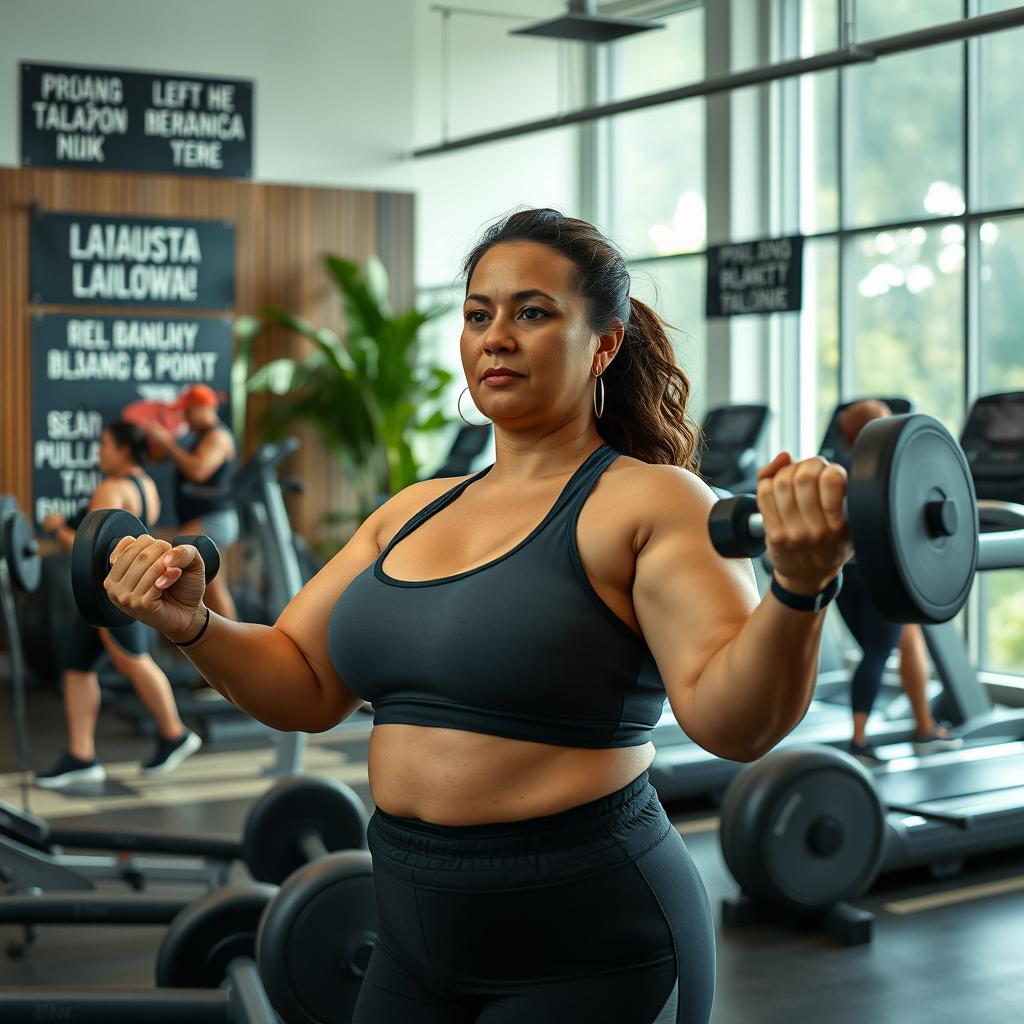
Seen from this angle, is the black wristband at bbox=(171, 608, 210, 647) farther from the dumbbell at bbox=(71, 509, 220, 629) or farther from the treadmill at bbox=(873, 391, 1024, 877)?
the treadmill at bbox=(873, 391, 1024, 877)

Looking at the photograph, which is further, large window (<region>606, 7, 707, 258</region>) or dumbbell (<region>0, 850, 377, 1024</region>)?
large window (<region>606, 7, 707, 258</region>)

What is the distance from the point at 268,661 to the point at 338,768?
4.39m

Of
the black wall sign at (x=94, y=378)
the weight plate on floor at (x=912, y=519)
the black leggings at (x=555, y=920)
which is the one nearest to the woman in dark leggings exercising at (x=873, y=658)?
the black leggings at (x=555, y=920)

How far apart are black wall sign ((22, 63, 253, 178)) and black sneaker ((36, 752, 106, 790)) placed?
419cm

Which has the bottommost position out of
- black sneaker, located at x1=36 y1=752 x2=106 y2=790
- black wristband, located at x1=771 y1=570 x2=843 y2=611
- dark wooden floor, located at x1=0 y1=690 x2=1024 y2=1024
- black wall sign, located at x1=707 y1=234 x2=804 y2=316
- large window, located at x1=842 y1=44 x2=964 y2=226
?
dark wooden floor, located at x1=0 y1=690 x2=1024 y2=1024

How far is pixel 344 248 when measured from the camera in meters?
9.26

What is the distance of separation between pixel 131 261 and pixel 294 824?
563cm

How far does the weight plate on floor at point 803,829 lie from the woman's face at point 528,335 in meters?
2.52

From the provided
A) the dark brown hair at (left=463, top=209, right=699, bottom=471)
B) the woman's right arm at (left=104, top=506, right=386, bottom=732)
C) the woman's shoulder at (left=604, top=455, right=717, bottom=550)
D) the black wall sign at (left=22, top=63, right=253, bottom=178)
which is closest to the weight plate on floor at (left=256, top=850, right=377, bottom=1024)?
the woman's right arm at (left=104, top=506, right=386, bottom=732)

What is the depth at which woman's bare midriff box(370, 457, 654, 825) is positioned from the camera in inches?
53.2

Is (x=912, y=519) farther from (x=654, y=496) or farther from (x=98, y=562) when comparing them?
(x=98, y=562)

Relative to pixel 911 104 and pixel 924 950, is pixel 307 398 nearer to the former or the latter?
pixel 911 104

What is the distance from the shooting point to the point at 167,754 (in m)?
5.77

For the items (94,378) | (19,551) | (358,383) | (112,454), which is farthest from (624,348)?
(94,378)
